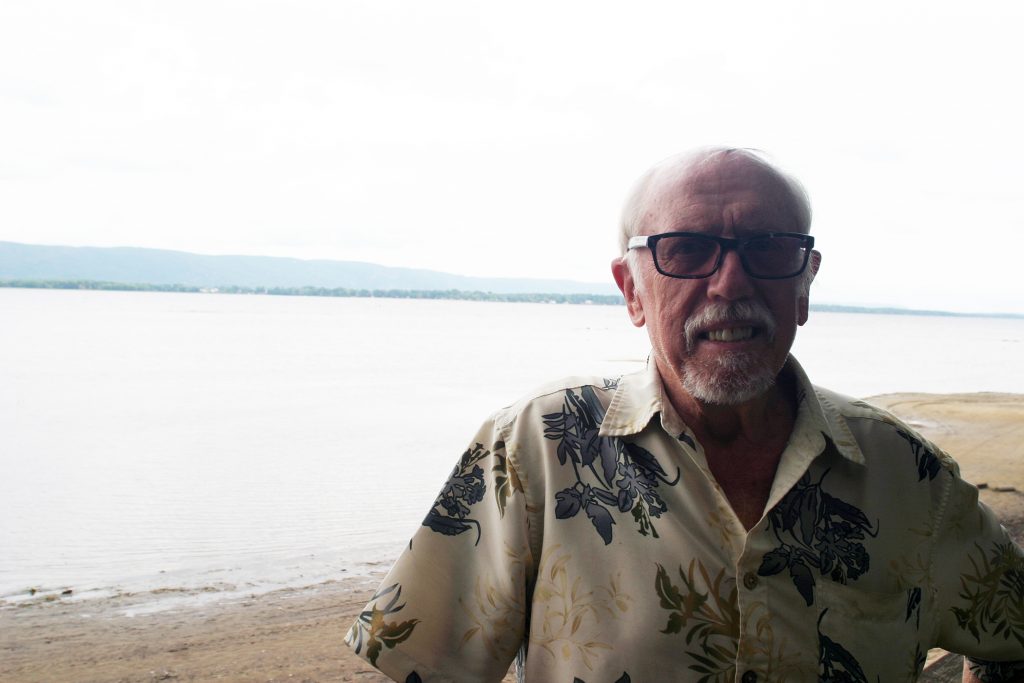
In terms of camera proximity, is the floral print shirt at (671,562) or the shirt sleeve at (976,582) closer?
the floral print shirt at (671,562)

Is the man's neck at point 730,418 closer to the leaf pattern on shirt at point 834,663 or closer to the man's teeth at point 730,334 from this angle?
the man's teeth at point 730,334

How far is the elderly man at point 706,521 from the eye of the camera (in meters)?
1.35

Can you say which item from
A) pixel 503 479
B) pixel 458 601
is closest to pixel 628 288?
pixel 503 479

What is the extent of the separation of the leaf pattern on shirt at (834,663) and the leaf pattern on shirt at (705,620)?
0.16 metres

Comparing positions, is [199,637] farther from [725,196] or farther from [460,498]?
[725,196]

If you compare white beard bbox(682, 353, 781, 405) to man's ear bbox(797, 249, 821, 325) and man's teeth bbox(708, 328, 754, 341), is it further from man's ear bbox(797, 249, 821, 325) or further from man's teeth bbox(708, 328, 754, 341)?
man's ear bbox(797, 249, 821, 325)

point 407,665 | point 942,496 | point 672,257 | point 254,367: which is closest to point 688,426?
point 672,257

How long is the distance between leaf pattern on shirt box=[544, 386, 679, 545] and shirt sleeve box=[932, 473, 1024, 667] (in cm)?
56

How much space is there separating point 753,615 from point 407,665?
1.92 ft

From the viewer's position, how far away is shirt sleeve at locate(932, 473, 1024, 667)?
5.02ft

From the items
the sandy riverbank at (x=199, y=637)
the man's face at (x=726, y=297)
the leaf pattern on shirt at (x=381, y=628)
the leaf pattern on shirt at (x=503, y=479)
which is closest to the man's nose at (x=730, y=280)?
the man's face at (x=726, y=297)

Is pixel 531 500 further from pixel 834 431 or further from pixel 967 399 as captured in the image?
pixel 967 399

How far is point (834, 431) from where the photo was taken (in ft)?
4.96

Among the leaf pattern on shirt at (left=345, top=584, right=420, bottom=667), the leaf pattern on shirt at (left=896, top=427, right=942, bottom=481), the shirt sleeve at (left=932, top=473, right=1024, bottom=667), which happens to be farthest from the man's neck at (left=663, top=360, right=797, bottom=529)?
the leaf pattern on shirt at (left=345, top=584, right=420, bottom=667)
